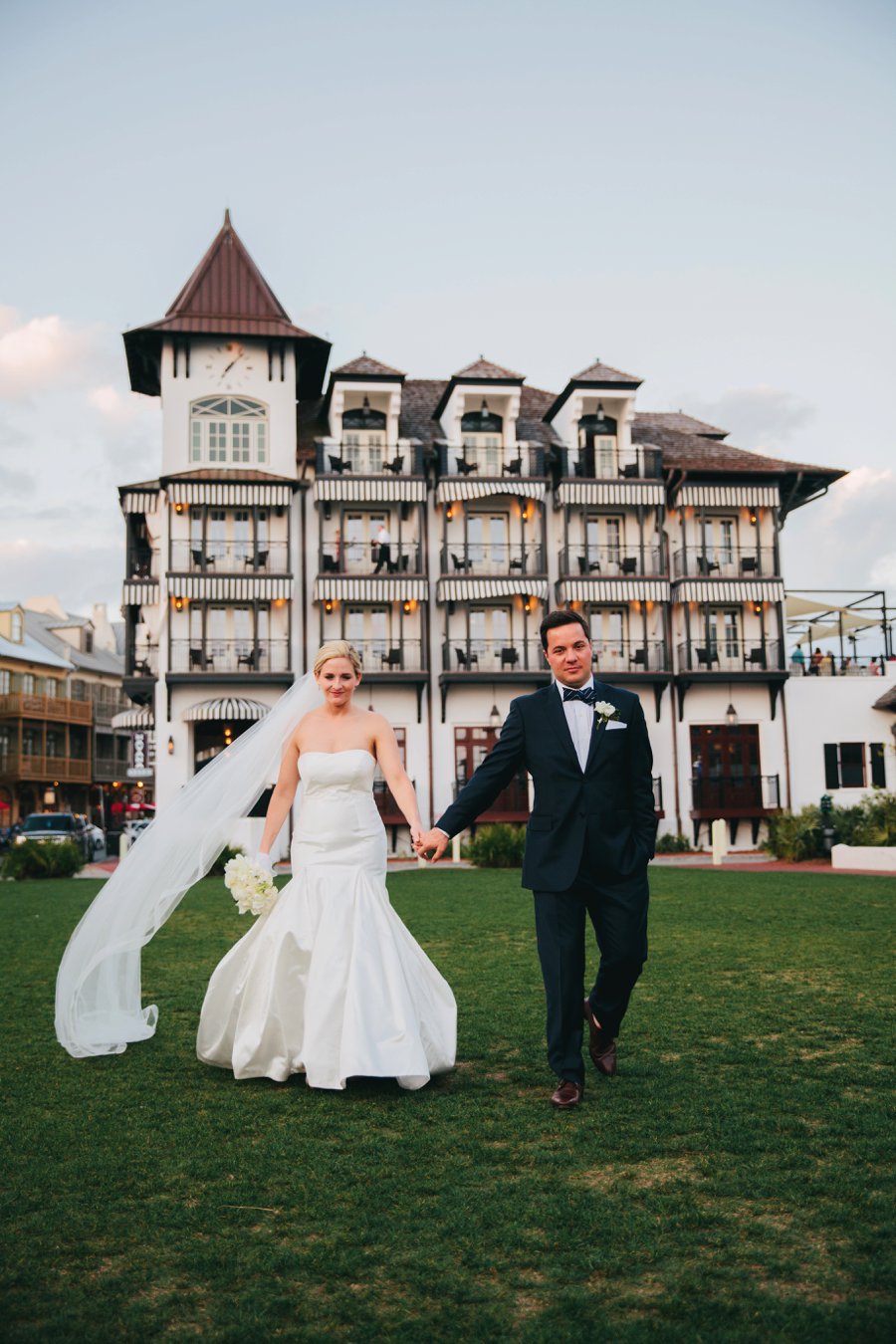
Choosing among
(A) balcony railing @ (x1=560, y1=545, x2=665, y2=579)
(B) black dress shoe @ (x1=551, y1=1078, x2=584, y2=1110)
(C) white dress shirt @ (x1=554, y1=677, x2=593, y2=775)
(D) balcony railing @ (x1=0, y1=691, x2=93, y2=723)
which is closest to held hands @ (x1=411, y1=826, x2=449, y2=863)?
(C) white dress shirt @ (x1=554, y1=677, x2=593, y2=775)

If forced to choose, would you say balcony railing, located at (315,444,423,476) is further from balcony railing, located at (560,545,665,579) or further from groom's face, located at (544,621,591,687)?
groom's face, located at (544,621,591,687)

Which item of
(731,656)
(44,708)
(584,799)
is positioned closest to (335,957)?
(584,799)

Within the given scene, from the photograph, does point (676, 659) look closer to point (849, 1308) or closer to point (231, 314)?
point (231, 314)

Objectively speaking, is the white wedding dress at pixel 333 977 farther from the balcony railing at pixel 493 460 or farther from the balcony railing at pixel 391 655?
the balcony railing at pixel 493 460

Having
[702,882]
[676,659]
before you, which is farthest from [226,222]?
[702,882]

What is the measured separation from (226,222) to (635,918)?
38.0m

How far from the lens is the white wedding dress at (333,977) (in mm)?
6094

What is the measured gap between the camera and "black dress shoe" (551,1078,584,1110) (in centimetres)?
553

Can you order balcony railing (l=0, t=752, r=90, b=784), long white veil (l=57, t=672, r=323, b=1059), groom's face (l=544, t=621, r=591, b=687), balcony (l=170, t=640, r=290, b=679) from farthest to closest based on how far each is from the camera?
balcony railing (l=0, t=752, r=90, b=784) → balcony (l=170, t=640, r=290, b=679) → long white veil (l=57, t=672, r=323, b=1059) → groom's face (l=544, t=621, r=591, b=687)

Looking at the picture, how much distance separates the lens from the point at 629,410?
38781mm

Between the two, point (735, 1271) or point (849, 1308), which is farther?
point (735, 1271)

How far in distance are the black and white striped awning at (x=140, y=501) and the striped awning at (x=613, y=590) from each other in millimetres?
13383

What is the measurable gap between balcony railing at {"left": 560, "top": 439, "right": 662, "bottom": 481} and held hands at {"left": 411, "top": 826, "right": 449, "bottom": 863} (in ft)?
108

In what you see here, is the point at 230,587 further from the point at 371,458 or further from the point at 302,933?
the point at 302,933
